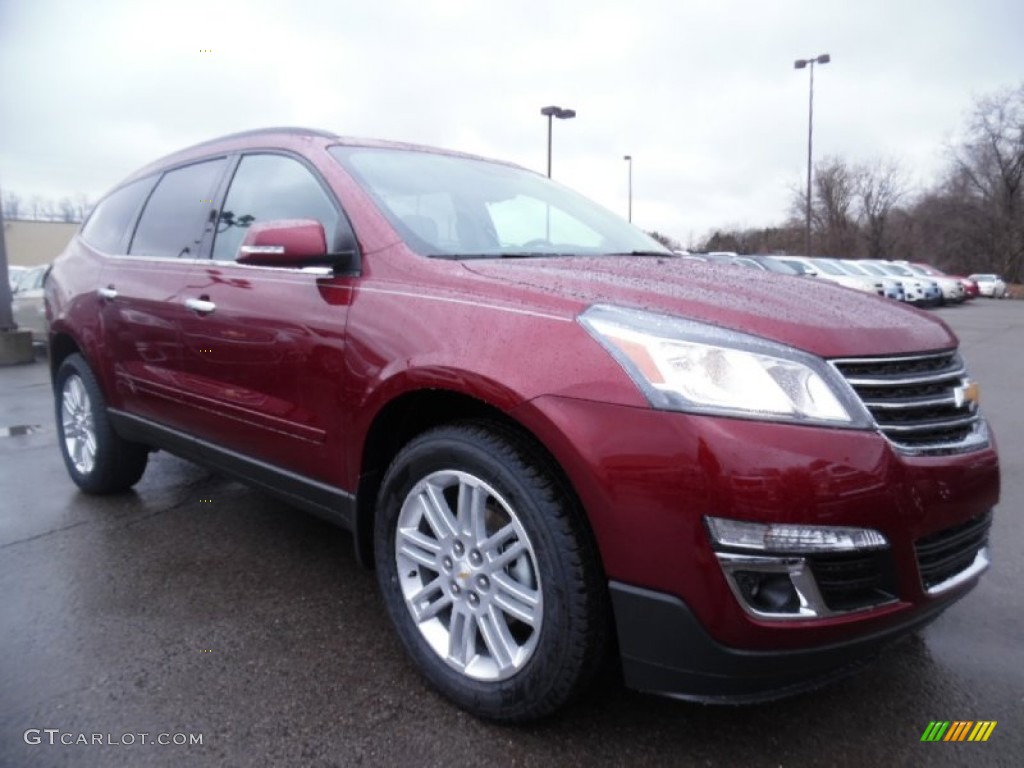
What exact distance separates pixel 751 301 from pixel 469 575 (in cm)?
109

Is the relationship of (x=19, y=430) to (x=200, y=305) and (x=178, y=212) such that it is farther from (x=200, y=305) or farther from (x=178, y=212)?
(x=200, y=305)

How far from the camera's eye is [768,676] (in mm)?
1696

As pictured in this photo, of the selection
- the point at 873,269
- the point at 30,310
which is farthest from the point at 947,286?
the point at 30,310

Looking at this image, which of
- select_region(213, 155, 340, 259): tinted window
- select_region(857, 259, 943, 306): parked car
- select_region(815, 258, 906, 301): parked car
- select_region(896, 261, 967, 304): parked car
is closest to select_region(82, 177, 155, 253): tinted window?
select_region(213, 155, 340, 259): tinted window

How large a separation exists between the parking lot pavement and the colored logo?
2 cm

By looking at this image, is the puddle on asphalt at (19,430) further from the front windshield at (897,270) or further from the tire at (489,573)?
the front windshield at (897,270)

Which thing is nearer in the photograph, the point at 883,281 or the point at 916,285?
the point at 883,281

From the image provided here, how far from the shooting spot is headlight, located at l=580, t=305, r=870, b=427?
1.67 meters

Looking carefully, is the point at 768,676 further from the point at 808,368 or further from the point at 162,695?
the point at 162,695

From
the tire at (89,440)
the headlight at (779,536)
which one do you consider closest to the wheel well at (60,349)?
the tire at (89,440)

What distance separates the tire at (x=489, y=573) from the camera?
1.83 metres

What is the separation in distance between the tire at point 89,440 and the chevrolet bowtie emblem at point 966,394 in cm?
371

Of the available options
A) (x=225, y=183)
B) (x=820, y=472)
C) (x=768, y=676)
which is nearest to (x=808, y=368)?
(x=820, y=472)

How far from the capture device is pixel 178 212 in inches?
139
